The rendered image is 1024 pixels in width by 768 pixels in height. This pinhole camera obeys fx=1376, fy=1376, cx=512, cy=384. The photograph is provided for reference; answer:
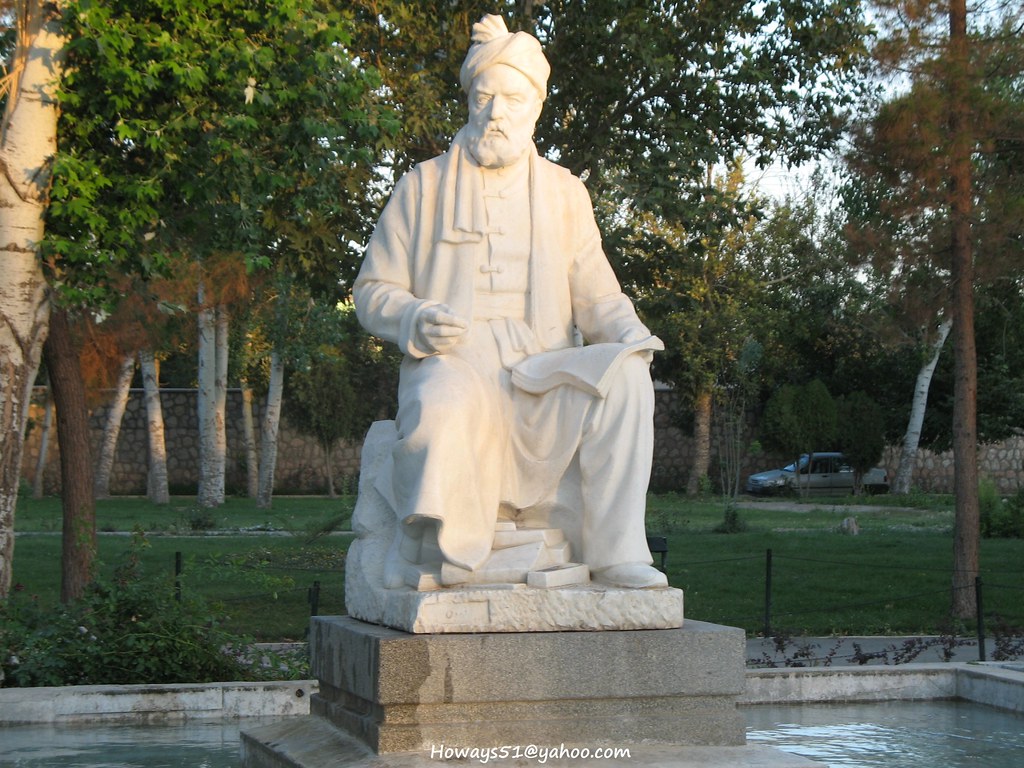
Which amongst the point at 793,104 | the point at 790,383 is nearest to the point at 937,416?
the point at 790,383

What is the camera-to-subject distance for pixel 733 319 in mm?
30656

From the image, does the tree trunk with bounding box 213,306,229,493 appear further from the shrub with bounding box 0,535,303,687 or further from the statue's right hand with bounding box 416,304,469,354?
the statue's right hand with bounding box 416,304,469,354

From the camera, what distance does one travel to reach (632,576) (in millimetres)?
4949

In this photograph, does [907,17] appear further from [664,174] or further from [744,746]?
[744,746]

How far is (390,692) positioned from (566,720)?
1.99ft

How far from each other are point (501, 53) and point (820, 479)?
29.4 m

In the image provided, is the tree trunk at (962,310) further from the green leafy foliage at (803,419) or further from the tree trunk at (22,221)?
the green leafy foliage at (803,419)

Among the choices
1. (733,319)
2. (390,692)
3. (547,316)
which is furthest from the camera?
(733,319)

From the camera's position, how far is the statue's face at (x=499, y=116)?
5.61 meters

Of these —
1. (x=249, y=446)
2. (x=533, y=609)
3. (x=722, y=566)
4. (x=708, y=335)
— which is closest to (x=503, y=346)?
(x=533, y=609)

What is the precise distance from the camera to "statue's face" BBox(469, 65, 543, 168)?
561 cm

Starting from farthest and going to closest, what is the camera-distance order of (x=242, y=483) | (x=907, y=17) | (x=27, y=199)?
(x=242, y=483)
(x=907, y=17)
(x=27, y=199)

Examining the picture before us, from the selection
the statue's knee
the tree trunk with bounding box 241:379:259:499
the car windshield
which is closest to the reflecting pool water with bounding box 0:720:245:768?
the statue's knee

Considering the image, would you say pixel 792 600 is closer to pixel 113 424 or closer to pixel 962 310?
pixel 962 310
